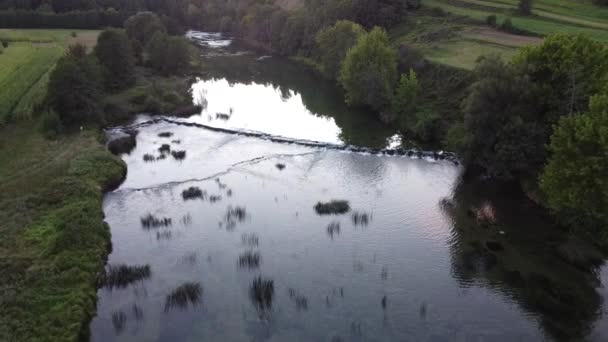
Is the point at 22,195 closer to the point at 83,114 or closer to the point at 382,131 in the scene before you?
the point at 83,114

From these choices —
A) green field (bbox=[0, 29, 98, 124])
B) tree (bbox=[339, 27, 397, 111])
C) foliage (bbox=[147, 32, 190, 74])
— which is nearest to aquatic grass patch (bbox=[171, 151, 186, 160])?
green field (bbox=[0, 29, 98, 124])

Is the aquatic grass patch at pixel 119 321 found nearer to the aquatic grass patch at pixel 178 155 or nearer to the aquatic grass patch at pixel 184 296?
the aquatic grass patch at pixel 184 296

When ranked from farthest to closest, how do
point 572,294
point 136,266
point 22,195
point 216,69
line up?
point 216,69 < point 22,195 < point 136,266 < point 572,294

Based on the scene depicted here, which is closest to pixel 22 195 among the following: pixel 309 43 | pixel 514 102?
pixel 514 102

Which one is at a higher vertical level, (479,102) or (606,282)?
(479,102)

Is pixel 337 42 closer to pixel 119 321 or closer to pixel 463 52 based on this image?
pixel 463 52

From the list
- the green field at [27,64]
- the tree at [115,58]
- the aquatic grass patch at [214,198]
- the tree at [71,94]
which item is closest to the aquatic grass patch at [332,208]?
the aquatic grass patch at [214,198]

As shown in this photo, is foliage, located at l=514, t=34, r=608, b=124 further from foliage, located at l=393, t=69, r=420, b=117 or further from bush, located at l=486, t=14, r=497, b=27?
bush, located at l=486, t=14, r=497, b=27
